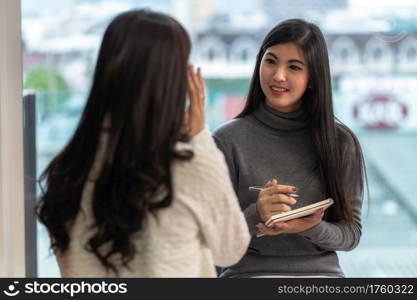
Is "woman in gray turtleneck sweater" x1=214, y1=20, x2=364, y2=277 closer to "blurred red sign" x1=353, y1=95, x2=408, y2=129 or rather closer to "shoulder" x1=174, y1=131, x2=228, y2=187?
"shoulder" x1=174, y1=131, x2=228, y2=187

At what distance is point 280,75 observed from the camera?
65.2 inches

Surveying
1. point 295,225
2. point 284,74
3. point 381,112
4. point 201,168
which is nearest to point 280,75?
→ point 284,74

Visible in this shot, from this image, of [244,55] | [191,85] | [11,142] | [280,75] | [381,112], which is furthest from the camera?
[381,112]

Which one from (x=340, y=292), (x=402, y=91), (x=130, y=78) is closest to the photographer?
(x=130, y=78)

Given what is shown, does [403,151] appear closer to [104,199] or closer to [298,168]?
[298,168]

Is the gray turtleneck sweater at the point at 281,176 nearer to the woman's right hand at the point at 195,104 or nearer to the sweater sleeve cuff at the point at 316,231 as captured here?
the sweater sleeve cuff at the point at 316,231

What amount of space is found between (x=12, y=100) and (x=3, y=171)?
19 centimetres

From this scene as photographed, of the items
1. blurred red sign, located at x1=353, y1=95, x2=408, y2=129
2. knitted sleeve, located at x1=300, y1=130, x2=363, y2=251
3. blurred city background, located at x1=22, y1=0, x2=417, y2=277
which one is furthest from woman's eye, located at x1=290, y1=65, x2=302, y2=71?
blurred red sign, located at x1=353, y1=95, x2=408, y2=129

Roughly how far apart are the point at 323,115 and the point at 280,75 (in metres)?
0.15

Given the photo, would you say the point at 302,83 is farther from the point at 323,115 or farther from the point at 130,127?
the point at 130,127

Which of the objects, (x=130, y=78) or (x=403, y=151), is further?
(x=403, y=151)

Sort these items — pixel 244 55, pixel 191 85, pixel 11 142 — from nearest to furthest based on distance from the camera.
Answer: pixel 191 85 < pixel 11 142 < pixel 244 55

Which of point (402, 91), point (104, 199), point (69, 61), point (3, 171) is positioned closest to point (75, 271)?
point (104, 199)

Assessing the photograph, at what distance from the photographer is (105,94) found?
120cm
